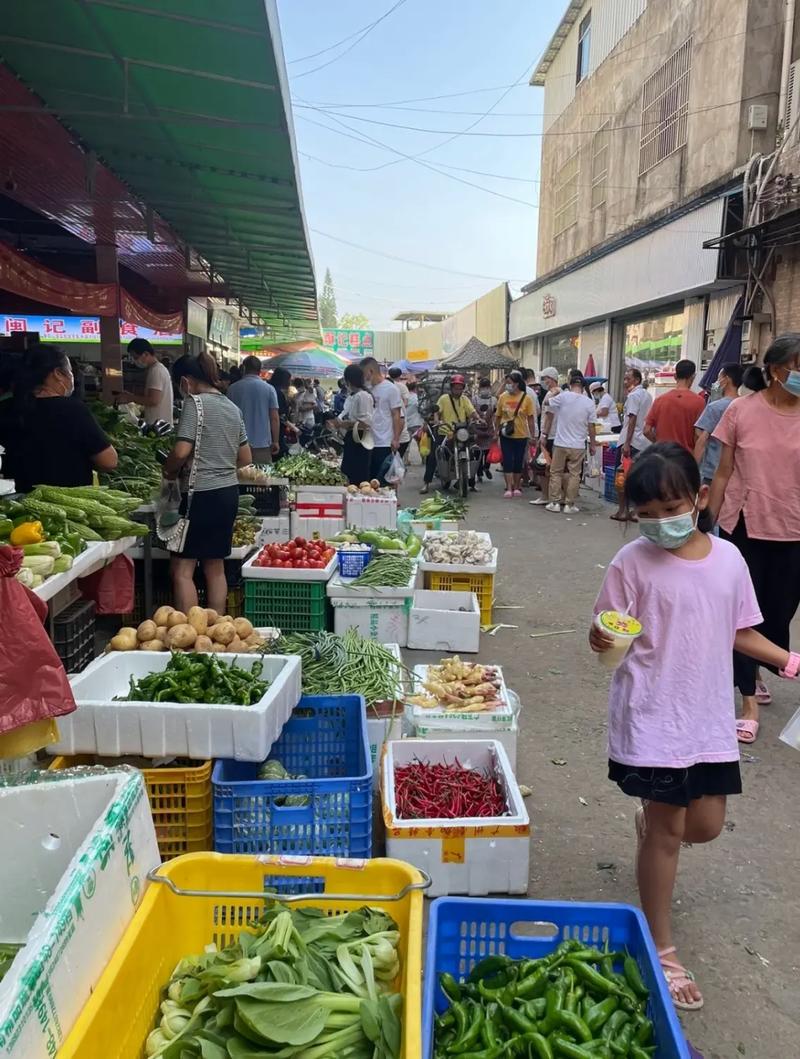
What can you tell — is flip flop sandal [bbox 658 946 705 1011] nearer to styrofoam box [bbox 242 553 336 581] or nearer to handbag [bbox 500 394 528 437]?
styrofoam box [bbox 242 553 336 581]

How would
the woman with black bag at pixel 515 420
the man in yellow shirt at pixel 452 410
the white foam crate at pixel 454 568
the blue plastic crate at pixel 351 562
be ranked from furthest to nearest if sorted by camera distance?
1. the man in yellow shirt at pixel 452 410
2. the woman with black bag at pixel 515 420
3. the white foam crate at pixel 454 568
4. the blue plastic crate at pixel 351 562

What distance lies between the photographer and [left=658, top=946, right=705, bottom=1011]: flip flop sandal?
2768mm

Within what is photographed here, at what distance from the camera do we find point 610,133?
824 inches

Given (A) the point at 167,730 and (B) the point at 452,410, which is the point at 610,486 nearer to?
Answer: (B) the point at 452,410

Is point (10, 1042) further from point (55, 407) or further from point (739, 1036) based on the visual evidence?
point (55, 407)

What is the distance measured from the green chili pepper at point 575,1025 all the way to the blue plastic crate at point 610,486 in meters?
12.2

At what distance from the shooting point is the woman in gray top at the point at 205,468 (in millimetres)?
5602

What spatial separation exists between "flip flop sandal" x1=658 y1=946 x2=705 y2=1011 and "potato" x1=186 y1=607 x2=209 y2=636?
265 cm

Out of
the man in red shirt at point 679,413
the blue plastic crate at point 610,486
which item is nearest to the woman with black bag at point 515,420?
the blue plastic crate at point 610,486

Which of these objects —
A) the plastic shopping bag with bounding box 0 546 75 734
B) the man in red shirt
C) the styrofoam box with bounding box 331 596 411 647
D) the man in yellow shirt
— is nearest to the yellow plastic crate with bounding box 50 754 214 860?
the plastic shopping bag with bounding box 0 546 75 734

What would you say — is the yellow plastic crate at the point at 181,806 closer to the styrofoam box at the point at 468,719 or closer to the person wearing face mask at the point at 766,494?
the styrofoam box at the point at 468,719

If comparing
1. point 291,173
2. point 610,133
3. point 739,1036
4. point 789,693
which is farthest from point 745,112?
point 739,1036

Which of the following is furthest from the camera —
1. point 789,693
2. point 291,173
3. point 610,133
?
point 610,133

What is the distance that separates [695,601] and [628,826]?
177 centimetres
